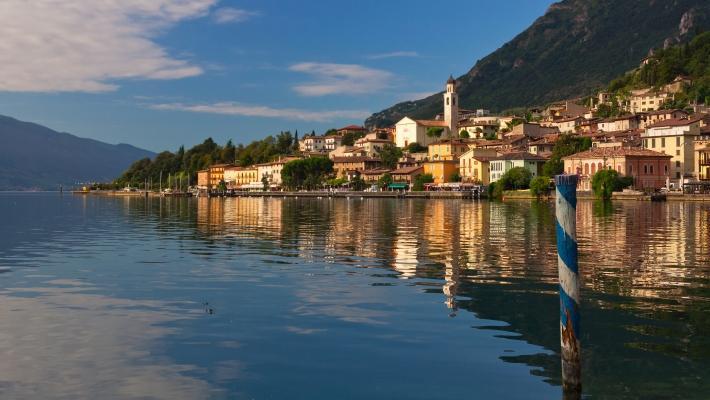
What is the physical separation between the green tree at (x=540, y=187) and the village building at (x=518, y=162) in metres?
13.9

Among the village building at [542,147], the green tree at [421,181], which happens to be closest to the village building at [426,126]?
the green tree at [421,181]

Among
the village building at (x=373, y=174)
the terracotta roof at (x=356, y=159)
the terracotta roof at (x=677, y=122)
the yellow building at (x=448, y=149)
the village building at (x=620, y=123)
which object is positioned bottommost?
the village building at (x=373, y=174)

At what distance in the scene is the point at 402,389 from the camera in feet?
31.9

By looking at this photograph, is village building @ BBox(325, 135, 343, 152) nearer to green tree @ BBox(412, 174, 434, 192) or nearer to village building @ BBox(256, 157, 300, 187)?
village building @ BBox(256, 157, 300, 187)

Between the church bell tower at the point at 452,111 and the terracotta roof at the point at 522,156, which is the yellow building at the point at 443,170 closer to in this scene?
the terracotta roof at the point at 522,156

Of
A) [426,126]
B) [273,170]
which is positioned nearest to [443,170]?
[426,126]

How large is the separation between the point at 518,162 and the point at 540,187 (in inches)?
710

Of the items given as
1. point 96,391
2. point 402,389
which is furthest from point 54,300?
point 402,389

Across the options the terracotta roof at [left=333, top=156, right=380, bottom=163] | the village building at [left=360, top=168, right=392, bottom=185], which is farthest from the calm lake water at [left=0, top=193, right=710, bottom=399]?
the terracotta roof at [left=333, top=156, right=380, bottom=163]

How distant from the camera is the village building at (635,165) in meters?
102

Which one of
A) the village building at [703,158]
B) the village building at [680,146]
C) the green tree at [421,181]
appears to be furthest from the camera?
the green tree at [421,181]

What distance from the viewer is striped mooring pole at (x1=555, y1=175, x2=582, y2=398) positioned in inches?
366

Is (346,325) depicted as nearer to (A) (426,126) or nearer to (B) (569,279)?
(B) (569,279)

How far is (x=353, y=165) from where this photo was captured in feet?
530
